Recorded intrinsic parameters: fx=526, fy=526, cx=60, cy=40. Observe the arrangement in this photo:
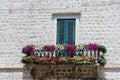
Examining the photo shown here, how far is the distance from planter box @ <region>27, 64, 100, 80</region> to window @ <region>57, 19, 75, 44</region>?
1.39m

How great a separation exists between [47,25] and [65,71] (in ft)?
7.52

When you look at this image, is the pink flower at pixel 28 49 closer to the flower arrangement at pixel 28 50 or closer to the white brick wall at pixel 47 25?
the flower arrangement at pixel 28 50

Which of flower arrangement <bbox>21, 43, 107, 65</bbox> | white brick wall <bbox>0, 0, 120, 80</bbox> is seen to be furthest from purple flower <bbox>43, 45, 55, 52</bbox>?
white brick wall <bbox>0, 0, 120, 80</bbox>

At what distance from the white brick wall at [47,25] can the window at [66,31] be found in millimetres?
209

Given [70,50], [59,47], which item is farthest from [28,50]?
[70,50]

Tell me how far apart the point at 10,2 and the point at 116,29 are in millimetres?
4631

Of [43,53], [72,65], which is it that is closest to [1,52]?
[43,53]

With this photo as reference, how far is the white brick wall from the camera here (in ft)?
70.0

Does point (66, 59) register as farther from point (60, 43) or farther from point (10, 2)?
point (10, 2)

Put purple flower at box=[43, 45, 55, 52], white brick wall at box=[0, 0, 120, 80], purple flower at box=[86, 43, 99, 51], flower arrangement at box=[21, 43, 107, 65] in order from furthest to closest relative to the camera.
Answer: white brick wall at box=[0, 0, 120, 80] < purple flower at box=[43, 45, 55, 52] < purple flower at box=[86, 43, 99, 51] < flower arrangement at box=[21, 43, 107, 65]

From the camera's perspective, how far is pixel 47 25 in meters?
21.8

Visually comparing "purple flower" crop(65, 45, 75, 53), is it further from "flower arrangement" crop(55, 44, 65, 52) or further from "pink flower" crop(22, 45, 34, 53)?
"pink flower" crop(22, 45, 34, 53)

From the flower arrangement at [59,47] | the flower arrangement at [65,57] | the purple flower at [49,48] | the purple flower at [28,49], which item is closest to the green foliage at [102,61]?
the flower arrangement at [65,57]

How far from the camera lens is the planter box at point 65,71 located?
20422 millimetres
